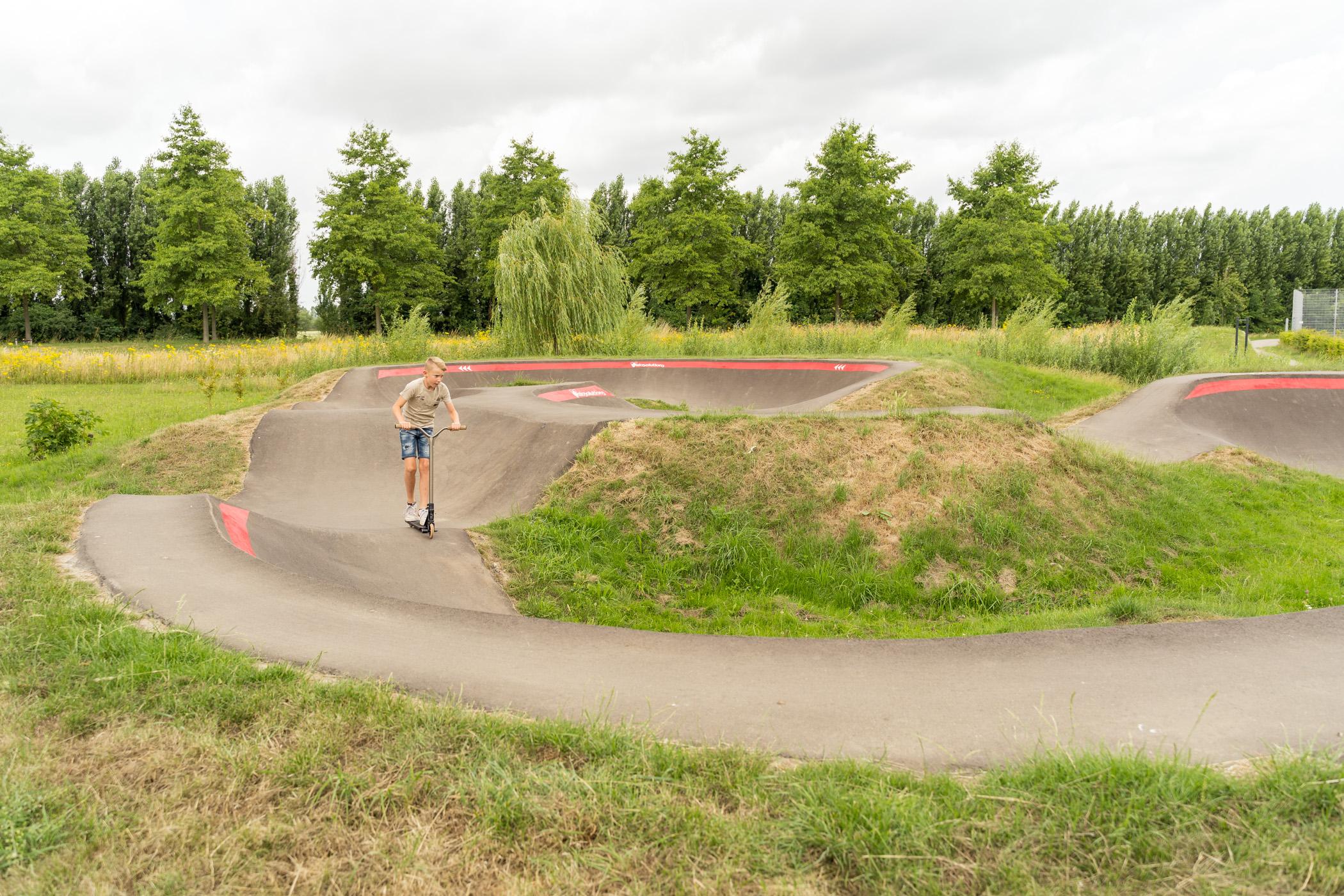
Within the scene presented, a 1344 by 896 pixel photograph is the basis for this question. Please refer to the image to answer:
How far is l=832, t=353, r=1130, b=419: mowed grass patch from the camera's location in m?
16.2

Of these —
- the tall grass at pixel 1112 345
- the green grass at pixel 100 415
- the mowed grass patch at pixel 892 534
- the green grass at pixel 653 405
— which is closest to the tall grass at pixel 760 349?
the tall grass at pixel 1112 345

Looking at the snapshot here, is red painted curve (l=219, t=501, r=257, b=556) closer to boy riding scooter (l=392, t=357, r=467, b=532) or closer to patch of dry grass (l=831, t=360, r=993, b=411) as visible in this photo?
boy riding scooter (l=392, t=357, r=467, b=532)

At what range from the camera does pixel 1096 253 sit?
51.3 metres

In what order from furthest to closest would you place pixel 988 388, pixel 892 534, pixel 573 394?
1. pixel 988 388
2. pixel 573 394
3. pixel 892 534

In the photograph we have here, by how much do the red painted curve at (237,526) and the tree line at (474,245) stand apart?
25.7 meters

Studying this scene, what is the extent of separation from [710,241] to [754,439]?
31815 millimetres

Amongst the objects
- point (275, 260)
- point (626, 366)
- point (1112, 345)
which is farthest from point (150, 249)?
point (1112, 345)

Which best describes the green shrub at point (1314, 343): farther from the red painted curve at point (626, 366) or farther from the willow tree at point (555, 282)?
the willow tree at point (555, 282)

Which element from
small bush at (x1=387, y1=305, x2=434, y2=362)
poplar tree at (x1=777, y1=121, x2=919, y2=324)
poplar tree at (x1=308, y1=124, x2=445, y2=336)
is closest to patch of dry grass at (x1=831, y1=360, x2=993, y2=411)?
small bush at (x1=387, y1=305, x2=434, y2=362)

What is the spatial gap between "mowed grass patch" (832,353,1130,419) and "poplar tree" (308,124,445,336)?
3193 cm

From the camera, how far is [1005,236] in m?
39.5

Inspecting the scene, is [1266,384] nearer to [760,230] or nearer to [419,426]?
[419,426]

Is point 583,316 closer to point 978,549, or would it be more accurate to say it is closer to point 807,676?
point 978,549

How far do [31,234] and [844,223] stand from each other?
4116cm
